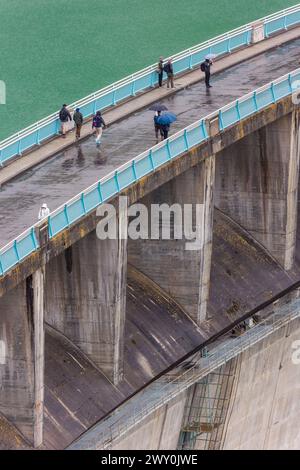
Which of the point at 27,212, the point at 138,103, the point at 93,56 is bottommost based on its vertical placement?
the point at 27,212

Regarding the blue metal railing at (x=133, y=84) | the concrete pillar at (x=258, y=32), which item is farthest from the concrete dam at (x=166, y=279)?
the blue metal railing at (x=133, y=84)

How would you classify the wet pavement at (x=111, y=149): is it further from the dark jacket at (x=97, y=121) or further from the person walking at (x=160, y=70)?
the person walking at (x=160, y=70)

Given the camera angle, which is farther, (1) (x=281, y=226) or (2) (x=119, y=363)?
(1) (x=281, y=226)

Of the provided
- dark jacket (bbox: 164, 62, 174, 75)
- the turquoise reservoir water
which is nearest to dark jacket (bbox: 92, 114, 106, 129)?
dark jacket (bbox: 164, 62, 174, 75)

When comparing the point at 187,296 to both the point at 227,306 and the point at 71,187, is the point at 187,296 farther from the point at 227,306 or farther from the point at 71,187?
the point at 71,187

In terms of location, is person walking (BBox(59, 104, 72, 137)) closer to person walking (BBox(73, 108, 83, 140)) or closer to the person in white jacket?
person walking (BBox(73, 108, 83, 140))

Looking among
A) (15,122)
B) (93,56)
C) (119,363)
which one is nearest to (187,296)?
(119,363)
